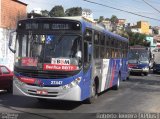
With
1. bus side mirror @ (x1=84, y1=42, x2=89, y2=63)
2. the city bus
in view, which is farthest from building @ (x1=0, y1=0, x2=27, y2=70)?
bus side mirror @ (x1=84, y1=42, x2=89, y2=63)

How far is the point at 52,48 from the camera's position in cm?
1258

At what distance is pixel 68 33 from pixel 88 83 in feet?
6.44

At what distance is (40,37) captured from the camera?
12.9m

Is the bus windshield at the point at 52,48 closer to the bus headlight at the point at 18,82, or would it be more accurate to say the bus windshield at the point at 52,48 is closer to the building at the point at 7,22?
the bus headlight at the point at 18,82

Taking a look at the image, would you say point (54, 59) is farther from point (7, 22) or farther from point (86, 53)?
point (7, 22)

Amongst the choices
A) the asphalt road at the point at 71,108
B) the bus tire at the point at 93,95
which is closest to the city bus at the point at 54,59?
the asphalt road at the point at 71,108

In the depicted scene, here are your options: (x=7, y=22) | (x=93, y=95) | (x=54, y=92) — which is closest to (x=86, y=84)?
(x=54, y=92)

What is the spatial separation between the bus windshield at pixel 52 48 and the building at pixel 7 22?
13.9 metres

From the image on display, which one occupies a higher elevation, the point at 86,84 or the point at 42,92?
the point at 86,84

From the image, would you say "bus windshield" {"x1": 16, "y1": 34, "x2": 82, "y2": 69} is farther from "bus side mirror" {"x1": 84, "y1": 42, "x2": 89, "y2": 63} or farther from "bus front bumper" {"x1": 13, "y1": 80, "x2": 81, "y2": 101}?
"bus front bumper" {"x1": 13, "y1": 80, "x2": 81, "y2": 101}

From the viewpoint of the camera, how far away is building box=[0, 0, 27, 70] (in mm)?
26516

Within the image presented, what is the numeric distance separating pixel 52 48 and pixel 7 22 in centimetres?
1568

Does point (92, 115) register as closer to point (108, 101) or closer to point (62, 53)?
point (62, 53)

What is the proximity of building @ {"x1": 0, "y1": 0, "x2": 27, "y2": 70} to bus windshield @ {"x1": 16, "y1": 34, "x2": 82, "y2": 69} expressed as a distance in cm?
1386
